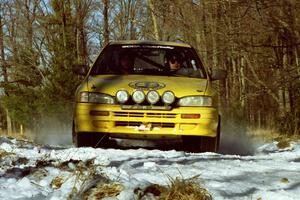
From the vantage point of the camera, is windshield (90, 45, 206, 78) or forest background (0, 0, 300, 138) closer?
windshield (90, 45, 206, 78)

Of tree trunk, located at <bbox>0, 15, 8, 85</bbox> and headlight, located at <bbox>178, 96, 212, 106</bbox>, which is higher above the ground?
tree trunk, located at <bbox>0, 15, 8, 85</bbox>

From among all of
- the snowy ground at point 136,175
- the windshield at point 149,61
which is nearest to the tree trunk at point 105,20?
the windshield at point 149,61

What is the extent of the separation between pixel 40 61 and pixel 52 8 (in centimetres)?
421

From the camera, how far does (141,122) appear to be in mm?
6449

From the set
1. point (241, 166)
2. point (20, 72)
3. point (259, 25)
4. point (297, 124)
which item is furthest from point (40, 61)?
point (241, 166)

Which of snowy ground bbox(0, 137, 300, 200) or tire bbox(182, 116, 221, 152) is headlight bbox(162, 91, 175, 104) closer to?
tire bbox(182, 116, 221, 152)

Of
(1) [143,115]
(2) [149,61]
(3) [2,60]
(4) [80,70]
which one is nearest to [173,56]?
(2) [149,61]

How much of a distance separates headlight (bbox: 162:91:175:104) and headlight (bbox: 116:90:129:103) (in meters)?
0.45

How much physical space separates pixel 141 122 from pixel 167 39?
23.6 meters

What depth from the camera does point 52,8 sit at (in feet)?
118

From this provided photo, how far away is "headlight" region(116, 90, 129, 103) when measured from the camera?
6410 millimetres

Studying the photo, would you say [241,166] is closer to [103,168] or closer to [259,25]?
[103,168]

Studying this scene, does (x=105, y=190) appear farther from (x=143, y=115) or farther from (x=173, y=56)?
(x=173, y=56)

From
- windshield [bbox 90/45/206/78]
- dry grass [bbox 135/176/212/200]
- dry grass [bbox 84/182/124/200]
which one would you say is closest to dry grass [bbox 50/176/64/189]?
dry grass [bbox 84/182/124/200]
